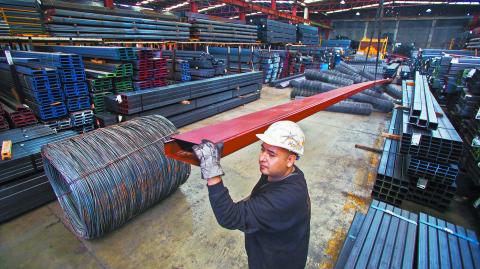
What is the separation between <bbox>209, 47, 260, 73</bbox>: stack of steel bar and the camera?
13.1 metres

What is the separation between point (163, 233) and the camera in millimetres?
3170

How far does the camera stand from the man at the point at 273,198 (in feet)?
4.61

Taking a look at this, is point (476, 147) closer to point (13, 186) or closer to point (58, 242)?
point (58, 242)

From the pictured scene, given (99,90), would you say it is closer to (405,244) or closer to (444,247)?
(405,244)

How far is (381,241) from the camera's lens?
102 inches

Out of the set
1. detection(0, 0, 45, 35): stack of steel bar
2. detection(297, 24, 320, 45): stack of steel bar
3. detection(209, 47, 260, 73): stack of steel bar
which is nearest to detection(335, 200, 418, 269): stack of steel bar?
detection(0, 0, 45, 35): stack of steel bar

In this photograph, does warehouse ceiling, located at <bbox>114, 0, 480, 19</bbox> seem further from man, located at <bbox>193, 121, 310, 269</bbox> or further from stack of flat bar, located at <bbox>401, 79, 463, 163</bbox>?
man, located at <bbox>193, 121, 310, 269</bbox>

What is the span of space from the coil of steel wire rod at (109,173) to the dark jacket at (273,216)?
2016 mm

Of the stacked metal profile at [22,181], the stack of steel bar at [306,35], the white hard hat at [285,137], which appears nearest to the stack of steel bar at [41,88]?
the stacked metal profile at [22,181]

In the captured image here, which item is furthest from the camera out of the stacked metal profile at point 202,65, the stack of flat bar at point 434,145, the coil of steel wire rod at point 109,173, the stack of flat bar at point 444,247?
the stacked metal profile at point 202,65

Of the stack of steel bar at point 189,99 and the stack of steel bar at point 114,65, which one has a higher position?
the stack of steel bar at point 114,65

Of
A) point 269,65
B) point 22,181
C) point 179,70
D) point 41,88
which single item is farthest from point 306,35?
point 22,181

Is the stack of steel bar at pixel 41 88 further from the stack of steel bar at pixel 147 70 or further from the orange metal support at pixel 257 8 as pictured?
the orange metal support at pixel 257 8

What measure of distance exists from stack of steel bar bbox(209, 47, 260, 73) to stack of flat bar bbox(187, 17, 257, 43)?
1.19 metres
